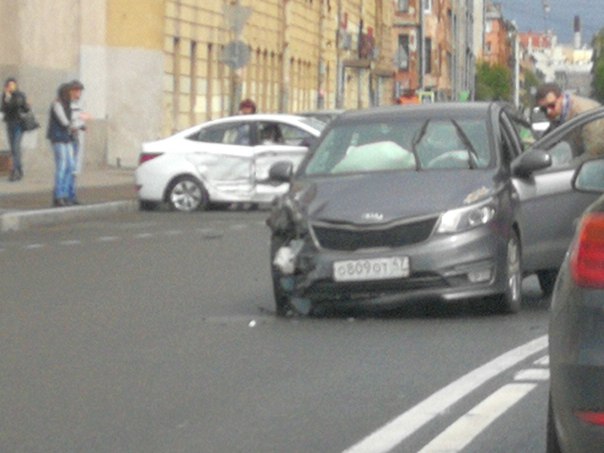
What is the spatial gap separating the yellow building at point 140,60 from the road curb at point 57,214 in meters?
7.96

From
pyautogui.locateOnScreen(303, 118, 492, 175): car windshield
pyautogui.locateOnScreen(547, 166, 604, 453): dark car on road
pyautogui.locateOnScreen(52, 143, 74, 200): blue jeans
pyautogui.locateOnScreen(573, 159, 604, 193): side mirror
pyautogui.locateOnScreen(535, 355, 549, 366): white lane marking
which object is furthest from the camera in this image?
pyautogui.locateOnScreen(52, 143, 74, 200): blue jeans

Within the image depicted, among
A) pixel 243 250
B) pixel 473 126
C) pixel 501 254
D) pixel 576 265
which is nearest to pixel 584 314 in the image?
pixel 576 265

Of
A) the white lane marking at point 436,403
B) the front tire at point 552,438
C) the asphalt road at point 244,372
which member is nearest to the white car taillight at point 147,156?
the asphalt road at point 244,372

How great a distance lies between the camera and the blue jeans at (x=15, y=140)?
36.7 meters

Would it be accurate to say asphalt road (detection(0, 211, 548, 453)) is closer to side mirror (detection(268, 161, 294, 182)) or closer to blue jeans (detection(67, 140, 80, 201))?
side mirror (detection(268, 161, 294, 182))

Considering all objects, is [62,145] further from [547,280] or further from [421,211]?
[421,211]

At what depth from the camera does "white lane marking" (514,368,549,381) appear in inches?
424

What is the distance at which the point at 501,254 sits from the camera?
1408 cm

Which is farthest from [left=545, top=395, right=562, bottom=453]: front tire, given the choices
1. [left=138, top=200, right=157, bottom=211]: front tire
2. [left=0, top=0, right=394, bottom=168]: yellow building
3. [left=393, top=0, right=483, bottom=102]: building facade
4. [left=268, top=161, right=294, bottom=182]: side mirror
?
[left=393, top=0, right=483, bottom=102]: building facade

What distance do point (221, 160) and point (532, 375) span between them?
778 inches

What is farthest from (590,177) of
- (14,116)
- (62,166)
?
(14,116)

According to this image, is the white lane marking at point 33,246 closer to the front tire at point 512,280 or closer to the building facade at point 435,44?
the front tire at point 512,280

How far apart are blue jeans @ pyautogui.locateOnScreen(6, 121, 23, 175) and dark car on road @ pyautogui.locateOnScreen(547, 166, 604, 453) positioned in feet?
100

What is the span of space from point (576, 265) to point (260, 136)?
79.4 ft
